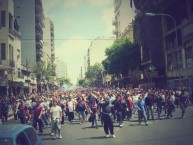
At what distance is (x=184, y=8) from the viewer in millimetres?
40375

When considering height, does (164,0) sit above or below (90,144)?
above

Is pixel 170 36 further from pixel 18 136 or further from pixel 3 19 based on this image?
pixel 18 136

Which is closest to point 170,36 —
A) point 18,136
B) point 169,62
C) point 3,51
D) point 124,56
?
point 169,62

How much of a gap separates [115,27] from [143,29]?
4411 centimetres

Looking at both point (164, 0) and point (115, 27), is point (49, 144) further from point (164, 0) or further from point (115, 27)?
point (115, 27)

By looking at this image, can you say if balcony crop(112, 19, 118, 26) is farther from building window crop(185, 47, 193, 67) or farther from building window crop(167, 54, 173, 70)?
building window crop(185, 47, 193, 67)

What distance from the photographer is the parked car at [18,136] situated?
Result: 18.3 feet

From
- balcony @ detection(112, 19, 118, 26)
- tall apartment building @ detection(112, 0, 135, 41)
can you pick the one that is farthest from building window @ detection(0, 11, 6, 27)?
balcony @ detection(112, 19, 118, 26)

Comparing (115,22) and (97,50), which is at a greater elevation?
(115,22)

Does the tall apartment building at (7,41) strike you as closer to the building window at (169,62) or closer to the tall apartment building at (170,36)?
the tall apartment building at (170,36)

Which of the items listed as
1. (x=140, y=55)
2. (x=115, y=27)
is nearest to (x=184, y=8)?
(x=140, y=55)

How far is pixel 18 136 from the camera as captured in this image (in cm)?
582

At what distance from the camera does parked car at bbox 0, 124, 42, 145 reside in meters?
5.59

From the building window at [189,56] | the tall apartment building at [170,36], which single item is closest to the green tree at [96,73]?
the tall apartment building at [170,36]
